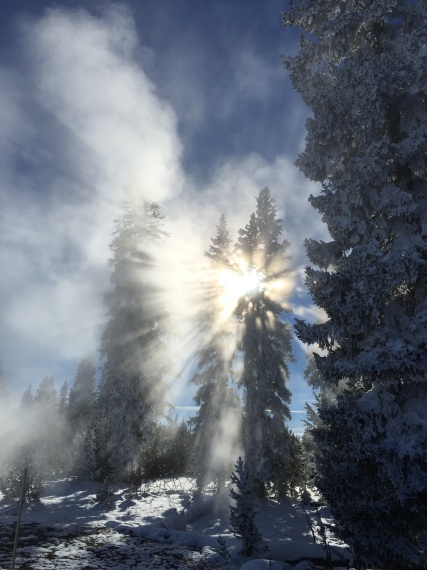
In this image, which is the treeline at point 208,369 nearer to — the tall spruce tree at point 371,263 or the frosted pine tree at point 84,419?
the frosted pine tree at point 84,419

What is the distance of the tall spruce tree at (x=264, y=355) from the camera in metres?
16.0

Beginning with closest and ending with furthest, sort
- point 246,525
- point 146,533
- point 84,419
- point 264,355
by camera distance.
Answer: point 246,525 → point 146,533 → point 264,355 → point 84,419

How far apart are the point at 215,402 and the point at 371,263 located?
53.6 feet

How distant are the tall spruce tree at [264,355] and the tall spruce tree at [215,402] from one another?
262 cm

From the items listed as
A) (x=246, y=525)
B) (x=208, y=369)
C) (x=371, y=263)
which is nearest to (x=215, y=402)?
(x=208, y=369)

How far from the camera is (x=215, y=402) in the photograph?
67.9ft

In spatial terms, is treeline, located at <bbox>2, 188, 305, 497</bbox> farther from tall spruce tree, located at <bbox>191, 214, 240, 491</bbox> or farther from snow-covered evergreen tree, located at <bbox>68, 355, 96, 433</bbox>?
snow-covered evergreen tree, located at <bbox>68, 355, 96, 433</bbox>

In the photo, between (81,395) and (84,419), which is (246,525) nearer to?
(84,419)

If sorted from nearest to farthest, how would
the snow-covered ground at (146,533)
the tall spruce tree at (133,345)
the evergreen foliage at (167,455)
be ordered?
1. the snow-covered ground at (146,533)
2. the tall spruce tree at (133,345)
3. the evergreen foliage at (167,455)

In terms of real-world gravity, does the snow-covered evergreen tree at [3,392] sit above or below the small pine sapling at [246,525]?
above

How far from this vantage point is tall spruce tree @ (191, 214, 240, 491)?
18922 millimetres

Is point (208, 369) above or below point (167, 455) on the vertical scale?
above

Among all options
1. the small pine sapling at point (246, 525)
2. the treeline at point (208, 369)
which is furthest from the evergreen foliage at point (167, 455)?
the small pine sapling at point (246, 525)

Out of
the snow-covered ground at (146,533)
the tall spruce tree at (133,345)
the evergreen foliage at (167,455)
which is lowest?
the snow-covered ground at (146,533)
